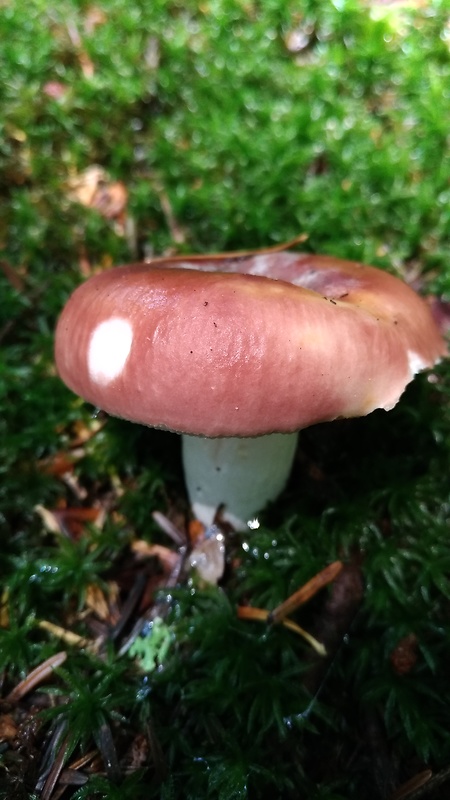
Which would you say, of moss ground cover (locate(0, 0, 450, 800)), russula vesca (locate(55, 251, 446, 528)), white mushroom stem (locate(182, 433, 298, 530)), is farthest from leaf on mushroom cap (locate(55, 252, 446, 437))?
moss ground cover (locate(0, 0, 450, 800))

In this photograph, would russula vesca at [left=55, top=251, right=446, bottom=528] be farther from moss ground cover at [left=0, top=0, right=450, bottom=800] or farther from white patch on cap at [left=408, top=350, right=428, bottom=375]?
moss ground cover at [left=0, top=0, right=450, bottom=800]

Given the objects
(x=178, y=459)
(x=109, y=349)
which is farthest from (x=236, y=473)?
(x=109, y=349)

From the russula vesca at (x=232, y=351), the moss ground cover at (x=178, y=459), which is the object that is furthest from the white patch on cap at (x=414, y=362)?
the moss ground cover at (x=178, y=459)

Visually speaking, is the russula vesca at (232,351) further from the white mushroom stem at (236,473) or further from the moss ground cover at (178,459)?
the moss ground cover at (178,459)

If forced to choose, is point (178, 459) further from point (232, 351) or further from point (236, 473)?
point (232, 351)

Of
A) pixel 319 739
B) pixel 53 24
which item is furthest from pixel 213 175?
pixel 319 739

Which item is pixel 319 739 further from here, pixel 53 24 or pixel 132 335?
pixel 53 24

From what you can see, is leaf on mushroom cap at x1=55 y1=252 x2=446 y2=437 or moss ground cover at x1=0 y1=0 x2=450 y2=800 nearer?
leaf on mushroom cap at x1=55 y1=252 x2=446 y2=437
